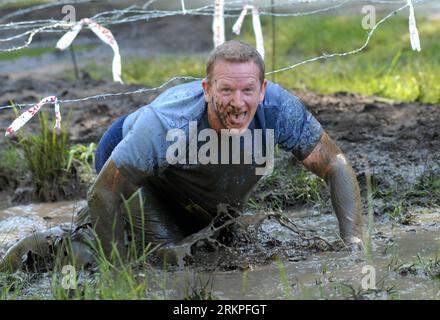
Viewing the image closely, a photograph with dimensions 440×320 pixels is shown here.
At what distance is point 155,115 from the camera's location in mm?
4887

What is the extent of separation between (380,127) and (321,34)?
162 inches

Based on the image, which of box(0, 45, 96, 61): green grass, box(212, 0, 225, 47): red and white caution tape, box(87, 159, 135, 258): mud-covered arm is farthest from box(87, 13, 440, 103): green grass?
box(87, 159, 135, 258): mud-covered arm

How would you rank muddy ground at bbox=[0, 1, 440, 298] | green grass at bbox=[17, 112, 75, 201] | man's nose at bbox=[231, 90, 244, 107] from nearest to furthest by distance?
man's nose at bbox=[231, 90, 244, 107] < muddy ground at bbox=[0, 1, 440, 298] < green grass at bbox=[17, 112, 75, 201]

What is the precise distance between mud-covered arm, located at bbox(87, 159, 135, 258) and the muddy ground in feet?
1.71

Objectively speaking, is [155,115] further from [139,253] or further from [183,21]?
[183,21]

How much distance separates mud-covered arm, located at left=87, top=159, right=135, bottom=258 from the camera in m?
4.86

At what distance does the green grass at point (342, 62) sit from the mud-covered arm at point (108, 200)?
14.3 ft

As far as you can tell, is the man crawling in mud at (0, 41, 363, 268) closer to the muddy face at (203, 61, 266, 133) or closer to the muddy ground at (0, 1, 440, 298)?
the muddy face at (203, 61, 266, 133)

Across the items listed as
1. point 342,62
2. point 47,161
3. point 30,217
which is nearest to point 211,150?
point 30,217

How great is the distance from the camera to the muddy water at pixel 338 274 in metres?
4.47

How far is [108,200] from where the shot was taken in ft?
16.0

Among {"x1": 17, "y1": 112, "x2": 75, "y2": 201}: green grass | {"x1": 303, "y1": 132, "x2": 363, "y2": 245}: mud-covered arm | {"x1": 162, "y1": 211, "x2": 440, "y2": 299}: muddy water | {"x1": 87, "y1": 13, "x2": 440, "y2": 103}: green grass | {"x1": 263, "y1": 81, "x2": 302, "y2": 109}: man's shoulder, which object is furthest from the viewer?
{"x1": 87, "y1": 13, "x2": 440, "y2": 103}: green grass

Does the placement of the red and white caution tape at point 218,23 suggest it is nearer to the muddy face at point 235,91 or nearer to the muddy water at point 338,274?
the muddy water at point 338,274

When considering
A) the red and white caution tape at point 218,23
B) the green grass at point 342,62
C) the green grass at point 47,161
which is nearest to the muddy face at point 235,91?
the red and white caution tape at point 218,23
